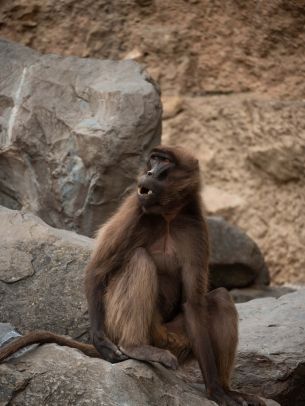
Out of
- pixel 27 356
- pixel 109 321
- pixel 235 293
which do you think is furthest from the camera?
pixel 235 293

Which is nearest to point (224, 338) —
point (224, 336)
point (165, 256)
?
point (224, 336)

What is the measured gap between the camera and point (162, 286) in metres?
6.58

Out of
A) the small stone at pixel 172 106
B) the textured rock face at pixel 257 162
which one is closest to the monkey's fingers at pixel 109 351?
the textured rock face at pixel 257 162

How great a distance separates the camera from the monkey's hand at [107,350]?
239 inches

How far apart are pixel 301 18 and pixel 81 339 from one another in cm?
582

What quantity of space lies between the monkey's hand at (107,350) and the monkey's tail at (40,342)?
0.21m

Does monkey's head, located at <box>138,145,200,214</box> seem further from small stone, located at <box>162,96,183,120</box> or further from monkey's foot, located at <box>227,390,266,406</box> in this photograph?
small stone, located at <box>162,96,183,120</box>

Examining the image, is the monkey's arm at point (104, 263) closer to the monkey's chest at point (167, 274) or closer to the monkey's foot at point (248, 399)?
the monkey's chest at point (167, 274)

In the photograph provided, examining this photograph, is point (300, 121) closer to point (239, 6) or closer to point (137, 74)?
point (239, 6)

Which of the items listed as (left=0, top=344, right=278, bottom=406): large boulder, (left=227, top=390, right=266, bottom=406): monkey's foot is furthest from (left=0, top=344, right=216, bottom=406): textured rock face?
(left=227, top=390, right=266, bottom=406): monkey's foot

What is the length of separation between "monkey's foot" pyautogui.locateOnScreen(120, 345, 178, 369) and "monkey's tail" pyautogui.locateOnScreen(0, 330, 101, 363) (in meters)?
0.38

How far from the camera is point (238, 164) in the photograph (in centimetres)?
1215

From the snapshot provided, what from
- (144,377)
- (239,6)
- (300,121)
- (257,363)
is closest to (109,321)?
(144,377)

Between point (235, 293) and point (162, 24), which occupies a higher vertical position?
point (162, 24)
